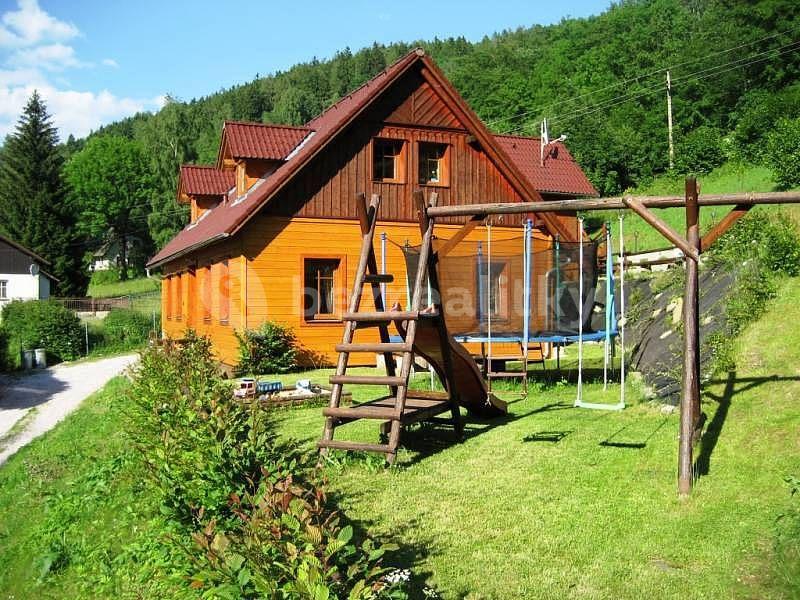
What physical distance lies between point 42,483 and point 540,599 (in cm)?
869

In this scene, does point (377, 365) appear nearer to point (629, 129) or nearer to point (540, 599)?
point (540, 599)

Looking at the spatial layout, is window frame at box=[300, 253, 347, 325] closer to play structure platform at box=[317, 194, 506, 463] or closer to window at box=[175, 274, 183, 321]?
play structure platform at box=[317, 194, 506, 463]

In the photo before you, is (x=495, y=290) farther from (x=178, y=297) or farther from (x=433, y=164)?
(x=178, y=297)

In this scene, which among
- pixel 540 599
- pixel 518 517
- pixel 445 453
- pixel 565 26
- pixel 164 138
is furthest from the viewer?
pixel 565 26

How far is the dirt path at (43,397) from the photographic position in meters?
15.2

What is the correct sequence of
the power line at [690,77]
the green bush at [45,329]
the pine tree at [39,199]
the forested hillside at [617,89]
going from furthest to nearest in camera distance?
1. the pine tree at [39,199]
2. the power line at [690,77]
3. the forested hillside at [617,89]
4. the green bush at [45,329]

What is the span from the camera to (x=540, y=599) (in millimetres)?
4387

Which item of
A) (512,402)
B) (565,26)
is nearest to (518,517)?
(512,402)

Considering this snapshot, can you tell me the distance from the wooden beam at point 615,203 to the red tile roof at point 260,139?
36.6 ft

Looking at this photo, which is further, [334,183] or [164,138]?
[164,138]

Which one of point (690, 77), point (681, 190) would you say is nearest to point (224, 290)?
point (681, 190)

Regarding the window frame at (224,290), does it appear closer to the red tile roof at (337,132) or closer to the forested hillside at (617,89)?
the red tile roof at (337,132)

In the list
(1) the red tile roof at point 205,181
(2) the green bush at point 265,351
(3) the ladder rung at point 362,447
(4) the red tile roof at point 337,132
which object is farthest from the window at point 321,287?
(3) the ladder rung at point 362,447

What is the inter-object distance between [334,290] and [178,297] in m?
11.4
